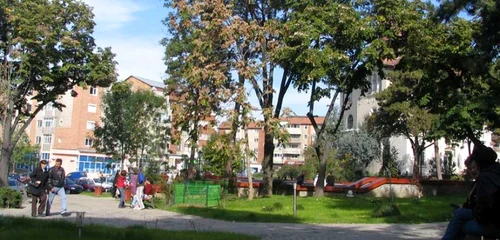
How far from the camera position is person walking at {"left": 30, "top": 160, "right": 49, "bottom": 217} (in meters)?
16.1

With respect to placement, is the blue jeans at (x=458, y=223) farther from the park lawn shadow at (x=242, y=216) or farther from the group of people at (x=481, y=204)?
the park lawn shadow at (x=242, y=216)

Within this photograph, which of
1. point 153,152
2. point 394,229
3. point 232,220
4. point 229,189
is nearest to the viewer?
point 394,229

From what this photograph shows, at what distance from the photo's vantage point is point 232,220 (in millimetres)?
17156

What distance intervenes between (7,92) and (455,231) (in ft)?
78.2

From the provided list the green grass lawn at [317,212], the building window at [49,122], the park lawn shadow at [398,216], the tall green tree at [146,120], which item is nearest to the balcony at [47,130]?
the building window at [49,122]

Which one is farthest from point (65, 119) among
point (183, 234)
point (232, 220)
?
point (183, 234)

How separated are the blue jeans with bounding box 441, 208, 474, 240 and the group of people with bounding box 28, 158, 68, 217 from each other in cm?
1323

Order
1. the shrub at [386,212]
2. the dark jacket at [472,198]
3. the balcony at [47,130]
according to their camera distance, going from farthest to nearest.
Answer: the balcony at [47,130]
the shrub at [386,212]
the dark jacket at [472,198]

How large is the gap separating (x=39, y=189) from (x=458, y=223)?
43.7 feet

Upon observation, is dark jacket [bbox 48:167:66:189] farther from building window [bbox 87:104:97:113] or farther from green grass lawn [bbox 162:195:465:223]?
building window [bbox 87:104:97:113]

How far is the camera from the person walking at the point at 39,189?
52.7ft

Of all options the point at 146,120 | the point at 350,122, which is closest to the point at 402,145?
the point at 350,122

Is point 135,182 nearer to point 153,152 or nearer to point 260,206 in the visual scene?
point 260,206

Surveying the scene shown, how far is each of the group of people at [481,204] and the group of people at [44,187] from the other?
43.5 ft
